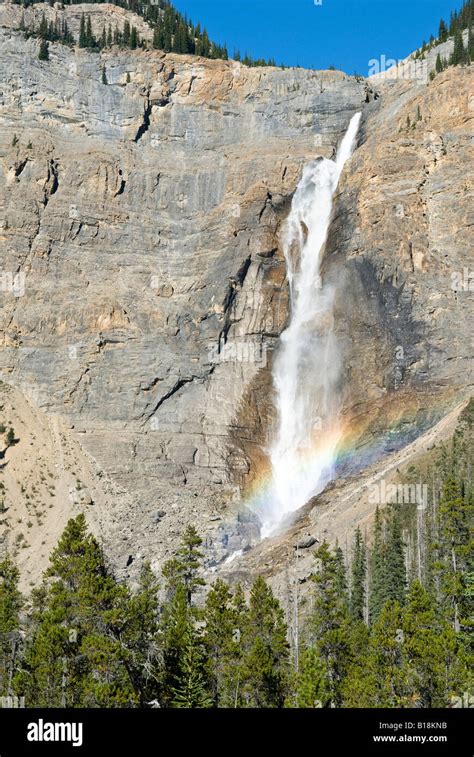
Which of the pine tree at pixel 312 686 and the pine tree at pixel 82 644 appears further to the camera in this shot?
the pine tree at pixel 312 686

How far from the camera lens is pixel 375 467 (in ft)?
229

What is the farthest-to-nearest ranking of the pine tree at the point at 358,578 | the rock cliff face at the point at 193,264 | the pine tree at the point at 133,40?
the pine tree at the point at 133,40, the rock cliff face at the point at 193,264, the pine tree at the point at 358,578

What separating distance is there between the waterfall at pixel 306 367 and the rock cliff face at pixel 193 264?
1.44 m

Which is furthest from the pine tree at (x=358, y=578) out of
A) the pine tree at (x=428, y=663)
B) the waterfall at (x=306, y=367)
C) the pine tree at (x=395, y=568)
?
the pine tree at (x=428, y=663)

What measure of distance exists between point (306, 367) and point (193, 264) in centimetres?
1637

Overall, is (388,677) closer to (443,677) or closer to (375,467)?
(443,677)

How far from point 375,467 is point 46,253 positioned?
3972 centimetres

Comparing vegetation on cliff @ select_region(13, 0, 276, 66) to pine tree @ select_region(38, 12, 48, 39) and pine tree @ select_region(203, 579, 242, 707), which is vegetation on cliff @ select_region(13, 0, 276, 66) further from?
pine tree @ select_region(203, 579, 242, 707)

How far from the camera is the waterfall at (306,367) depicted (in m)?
78.0

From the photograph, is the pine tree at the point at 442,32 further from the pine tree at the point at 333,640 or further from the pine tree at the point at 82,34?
the pine tree at the point at 333,640

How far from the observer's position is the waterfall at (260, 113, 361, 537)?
7800cm

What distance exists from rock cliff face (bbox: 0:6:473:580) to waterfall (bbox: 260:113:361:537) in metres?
1.44
